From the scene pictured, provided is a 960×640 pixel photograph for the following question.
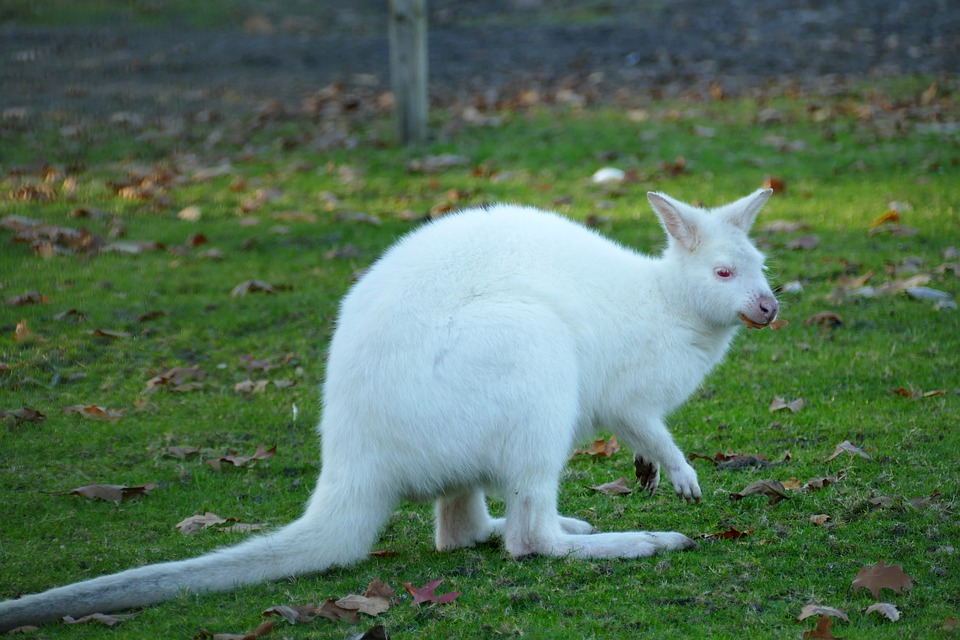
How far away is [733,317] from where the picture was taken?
13.2ft

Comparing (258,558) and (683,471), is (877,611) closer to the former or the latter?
(683,471)

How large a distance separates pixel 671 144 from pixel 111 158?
540 cm

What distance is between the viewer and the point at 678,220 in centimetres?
409

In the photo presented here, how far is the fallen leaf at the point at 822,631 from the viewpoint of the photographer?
2975 mm

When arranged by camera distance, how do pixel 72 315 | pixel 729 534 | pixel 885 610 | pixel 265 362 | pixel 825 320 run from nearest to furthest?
pixel 885 610, pixel 729 534, pixel 265 362, pixel 825 320, pixel 72 315

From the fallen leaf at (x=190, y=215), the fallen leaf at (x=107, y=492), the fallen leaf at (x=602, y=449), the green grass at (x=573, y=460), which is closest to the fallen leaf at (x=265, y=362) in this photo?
the green grass at (x=573, y=460)

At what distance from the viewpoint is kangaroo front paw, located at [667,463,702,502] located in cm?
384

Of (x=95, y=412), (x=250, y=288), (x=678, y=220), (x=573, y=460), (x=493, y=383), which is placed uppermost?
(x=678, y=220)

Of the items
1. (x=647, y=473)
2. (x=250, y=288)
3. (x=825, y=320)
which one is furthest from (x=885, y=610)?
(x=250, y=288)

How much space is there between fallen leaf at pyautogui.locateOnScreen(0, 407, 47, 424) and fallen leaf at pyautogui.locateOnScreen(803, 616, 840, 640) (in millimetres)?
3732

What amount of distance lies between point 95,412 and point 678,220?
9.78 feet

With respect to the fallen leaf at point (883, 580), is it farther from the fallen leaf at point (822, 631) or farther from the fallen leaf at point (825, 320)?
the fallen leaf at point (825, 320)

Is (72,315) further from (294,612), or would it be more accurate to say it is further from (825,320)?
(825,320)

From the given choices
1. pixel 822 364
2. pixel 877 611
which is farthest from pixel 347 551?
pixel 822 364
